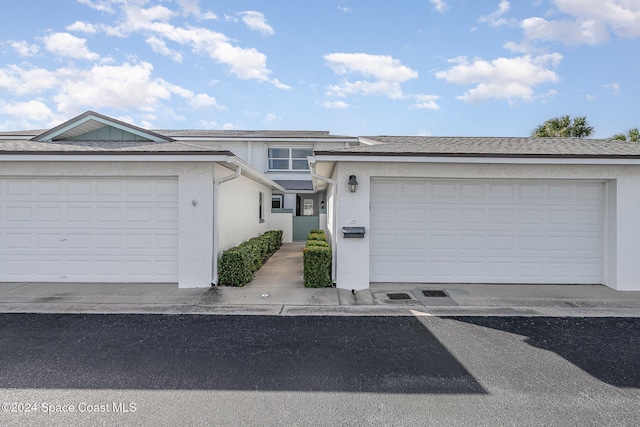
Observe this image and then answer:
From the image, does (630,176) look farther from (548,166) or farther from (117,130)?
(117,130)

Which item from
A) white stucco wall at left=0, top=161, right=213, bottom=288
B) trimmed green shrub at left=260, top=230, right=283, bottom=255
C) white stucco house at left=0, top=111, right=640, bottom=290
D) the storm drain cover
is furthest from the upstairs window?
the storm drain cover

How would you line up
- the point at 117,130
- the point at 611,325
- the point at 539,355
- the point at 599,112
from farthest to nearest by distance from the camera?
the point at 599,112, the point at 117,130, the point at 611,325, the point at 539,355

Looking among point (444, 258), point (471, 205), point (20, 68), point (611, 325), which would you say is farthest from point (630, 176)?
point (20, 68)

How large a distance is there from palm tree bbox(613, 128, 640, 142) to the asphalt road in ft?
74.7

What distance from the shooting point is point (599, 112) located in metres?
19.5

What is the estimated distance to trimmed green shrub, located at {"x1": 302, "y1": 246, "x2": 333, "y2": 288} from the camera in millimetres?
6969

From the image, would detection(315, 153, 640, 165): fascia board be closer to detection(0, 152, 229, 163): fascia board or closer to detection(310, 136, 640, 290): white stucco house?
detection(310, 136, 640, 290): white stucco house

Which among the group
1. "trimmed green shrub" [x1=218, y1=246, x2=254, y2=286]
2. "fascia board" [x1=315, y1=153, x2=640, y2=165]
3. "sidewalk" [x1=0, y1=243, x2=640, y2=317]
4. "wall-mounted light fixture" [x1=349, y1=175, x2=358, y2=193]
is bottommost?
"sidewalk" [x1=0, y1=243, x2=640, y2=317]

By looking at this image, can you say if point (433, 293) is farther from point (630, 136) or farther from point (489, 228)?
point (630, 136)

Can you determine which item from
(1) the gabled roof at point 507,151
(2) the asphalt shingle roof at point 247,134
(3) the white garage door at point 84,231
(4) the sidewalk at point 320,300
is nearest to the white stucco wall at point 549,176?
(1) the gabled roof at point 507,151

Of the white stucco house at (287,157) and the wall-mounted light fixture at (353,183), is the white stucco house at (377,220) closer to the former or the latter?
the wall-mounted light fixture at (353,183)

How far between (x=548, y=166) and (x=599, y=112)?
18.7 meters

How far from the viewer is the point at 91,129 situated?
8.70 m

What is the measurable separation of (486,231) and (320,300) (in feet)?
14.4
